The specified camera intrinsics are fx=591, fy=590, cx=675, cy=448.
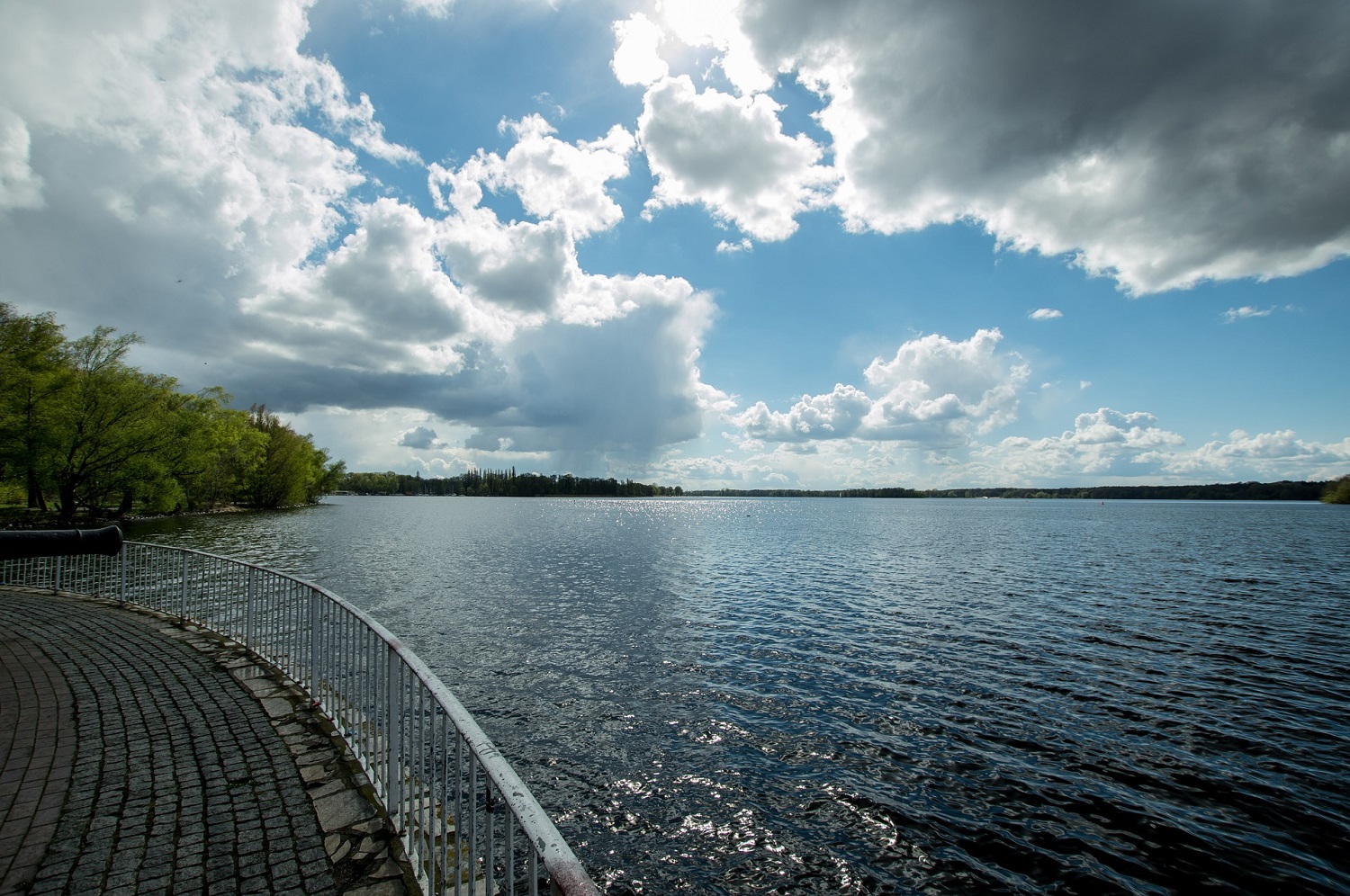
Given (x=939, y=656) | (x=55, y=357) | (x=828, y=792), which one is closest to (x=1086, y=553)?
(x=939, y=656)

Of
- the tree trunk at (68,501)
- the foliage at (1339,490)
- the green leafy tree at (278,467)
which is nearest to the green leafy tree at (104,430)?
the tree trunk at (68,501)

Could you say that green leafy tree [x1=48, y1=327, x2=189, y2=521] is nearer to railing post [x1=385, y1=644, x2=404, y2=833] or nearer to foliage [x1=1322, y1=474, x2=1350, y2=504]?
railing post [x1=385, y1=644, x2=404, y2=833]

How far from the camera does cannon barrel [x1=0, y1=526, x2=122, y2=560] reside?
9383mm

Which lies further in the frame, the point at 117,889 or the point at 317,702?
the point at 317,702

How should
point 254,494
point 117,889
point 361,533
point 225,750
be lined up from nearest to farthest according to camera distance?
point 117,889 < point 225,750 < point 361,533 < point 254,494

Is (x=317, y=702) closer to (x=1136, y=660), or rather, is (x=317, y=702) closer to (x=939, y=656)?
(x=939, y=656)

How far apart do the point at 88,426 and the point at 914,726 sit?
61.8 metres

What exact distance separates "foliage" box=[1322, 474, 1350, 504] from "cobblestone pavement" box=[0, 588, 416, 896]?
203 m

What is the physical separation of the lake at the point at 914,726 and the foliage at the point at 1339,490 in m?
161

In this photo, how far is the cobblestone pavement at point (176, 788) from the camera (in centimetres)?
480

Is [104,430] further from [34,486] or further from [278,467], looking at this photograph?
[278,467]

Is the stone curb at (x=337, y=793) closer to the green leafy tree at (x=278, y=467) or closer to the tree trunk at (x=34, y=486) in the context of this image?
the tree trunk at (x=34, y=486)

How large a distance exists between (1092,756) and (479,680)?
44.1 feet

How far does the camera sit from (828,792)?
383 inches
